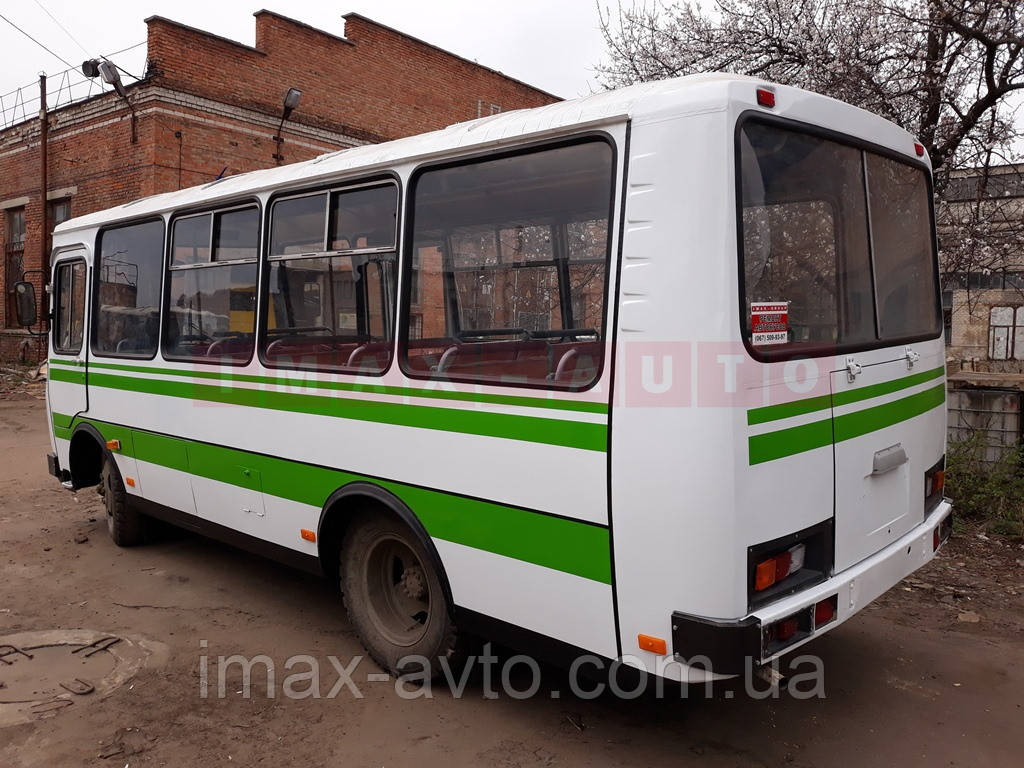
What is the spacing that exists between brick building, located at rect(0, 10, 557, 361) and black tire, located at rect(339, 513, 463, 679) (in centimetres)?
1312

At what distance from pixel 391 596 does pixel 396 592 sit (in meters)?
0.04

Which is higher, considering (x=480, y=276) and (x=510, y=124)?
(x=510, y=124)

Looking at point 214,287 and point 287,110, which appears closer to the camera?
point 214,287

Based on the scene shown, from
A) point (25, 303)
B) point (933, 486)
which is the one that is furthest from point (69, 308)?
point (933, 486)

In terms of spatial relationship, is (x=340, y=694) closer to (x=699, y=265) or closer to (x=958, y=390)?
(x=699, y=265)

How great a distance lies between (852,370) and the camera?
10.9 feet

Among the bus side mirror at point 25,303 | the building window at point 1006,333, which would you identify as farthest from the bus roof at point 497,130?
the building window at point 1006,333

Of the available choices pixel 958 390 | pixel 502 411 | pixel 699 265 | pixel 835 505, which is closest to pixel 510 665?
pixel 502 411

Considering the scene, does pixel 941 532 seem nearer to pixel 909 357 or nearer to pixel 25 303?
pixel 909 357

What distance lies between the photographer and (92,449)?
6758 millimetres

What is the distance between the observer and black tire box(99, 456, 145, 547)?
6289mm

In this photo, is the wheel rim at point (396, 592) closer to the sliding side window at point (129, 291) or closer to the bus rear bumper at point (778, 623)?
the bus rear bumper at point (778, 623)

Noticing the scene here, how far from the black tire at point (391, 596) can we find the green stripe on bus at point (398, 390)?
2.09 ft

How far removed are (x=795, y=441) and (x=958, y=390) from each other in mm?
4910
